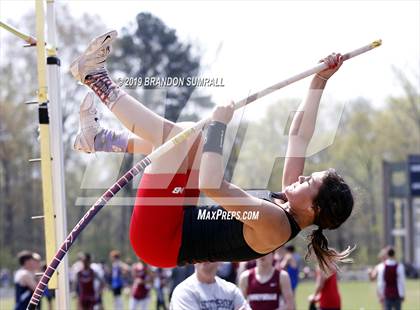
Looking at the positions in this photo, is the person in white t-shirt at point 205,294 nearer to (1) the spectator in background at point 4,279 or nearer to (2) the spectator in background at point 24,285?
(2) the spectator in background at point 24,285

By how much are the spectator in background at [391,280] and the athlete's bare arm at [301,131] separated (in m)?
8.26

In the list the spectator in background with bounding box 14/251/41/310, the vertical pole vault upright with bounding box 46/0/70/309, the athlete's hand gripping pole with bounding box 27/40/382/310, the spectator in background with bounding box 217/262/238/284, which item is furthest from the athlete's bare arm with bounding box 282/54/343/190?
the spectator in background with bounding box 217/262/238/284

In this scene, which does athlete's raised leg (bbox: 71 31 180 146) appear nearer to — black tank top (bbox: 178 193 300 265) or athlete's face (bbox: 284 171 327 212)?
black tank top (bbox: 178 193 300 265)

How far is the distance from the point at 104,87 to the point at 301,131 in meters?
1.29

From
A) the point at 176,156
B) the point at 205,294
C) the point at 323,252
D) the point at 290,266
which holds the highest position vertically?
the point at 176,156

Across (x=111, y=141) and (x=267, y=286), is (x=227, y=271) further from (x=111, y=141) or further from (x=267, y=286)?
(x=111, y=141)

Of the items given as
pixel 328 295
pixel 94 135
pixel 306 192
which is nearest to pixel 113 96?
pixel 94 135

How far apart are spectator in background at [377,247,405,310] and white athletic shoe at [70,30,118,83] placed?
29.8ft

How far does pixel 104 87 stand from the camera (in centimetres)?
480

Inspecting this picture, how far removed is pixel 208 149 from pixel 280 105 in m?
22.8

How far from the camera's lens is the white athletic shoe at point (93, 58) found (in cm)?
484

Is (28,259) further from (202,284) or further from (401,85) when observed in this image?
(401,85)

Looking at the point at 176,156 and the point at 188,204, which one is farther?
the point at 188,204

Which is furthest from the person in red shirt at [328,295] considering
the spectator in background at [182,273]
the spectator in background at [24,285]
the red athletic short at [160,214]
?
the red athletic short at [160,214]
